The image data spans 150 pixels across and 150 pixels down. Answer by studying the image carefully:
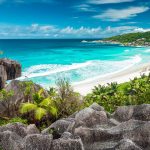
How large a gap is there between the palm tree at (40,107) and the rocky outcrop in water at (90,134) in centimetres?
421

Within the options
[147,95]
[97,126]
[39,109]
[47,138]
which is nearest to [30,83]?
[39,109]

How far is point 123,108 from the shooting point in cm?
1173

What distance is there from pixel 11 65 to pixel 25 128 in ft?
51.9

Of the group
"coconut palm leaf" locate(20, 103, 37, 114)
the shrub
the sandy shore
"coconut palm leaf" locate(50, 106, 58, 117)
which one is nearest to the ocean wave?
the sandy shore

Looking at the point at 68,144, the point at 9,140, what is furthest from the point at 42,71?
the point at 68,144

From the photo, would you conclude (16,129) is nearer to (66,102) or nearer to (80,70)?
(66,102)

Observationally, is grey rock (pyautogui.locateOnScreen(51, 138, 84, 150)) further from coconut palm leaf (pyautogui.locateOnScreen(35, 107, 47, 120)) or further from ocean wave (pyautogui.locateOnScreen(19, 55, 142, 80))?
ocean wave (pyautogui.locateOnScreen(19, 55, 142, 80))

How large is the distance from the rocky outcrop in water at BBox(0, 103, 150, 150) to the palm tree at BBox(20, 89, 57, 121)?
4.21 m

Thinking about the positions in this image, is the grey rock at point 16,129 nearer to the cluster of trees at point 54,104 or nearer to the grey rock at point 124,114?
the grey rock at point 124,114

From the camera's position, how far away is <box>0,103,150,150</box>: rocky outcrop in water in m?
8.88

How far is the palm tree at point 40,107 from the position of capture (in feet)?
50.4

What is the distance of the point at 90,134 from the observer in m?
9.84

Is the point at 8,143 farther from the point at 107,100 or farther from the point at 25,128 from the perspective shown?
the point at 107,100

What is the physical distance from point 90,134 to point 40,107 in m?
6.34
